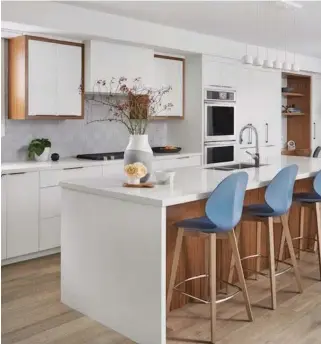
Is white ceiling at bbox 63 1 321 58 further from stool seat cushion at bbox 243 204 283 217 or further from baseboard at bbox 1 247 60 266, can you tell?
baseboard at bbox 1 247 60 266

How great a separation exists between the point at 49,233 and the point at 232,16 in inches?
119

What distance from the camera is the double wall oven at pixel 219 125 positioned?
6.51 meters

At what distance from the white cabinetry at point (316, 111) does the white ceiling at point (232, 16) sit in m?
2.32

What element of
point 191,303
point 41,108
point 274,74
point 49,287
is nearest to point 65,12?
point 41,108

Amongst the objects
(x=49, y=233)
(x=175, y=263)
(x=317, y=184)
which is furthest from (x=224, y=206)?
(x=49, y=233)

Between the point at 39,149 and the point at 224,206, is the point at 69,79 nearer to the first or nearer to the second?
the point at 39,149

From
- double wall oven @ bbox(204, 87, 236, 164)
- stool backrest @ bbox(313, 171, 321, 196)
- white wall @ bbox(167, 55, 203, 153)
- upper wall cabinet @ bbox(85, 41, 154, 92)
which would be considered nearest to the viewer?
stool backrest @ bbox(313, 171, 321, 196)

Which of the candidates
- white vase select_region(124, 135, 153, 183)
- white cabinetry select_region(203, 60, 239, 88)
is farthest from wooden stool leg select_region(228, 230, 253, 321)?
white cabinetry select_region(203, 60, 239, 88)

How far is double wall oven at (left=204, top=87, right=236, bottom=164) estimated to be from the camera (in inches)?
256

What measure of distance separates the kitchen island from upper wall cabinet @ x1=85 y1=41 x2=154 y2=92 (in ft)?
6.98

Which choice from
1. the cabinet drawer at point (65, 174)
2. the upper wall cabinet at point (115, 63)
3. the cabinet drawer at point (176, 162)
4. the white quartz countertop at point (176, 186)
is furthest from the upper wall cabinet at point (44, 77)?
the white quartz countertop at point (176, 186)

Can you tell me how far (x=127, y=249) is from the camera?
285 centimetres

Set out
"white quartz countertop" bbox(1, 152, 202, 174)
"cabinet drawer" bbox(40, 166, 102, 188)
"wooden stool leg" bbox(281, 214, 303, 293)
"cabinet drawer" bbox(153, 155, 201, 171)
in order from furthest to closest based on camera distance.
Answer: "cabinet drawer" bbox(153, 155, 201, 171) → "cabinet drawer" bbox(40, 166, 102, 188) → "white quartz countertop" bbox(1, 152, 202, 174) → "wooden stool leg" bbox(281, 214, 303, 293)

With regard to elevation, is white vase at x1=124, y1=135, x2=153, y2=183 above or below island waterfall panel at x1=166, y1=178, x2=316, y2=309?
above
